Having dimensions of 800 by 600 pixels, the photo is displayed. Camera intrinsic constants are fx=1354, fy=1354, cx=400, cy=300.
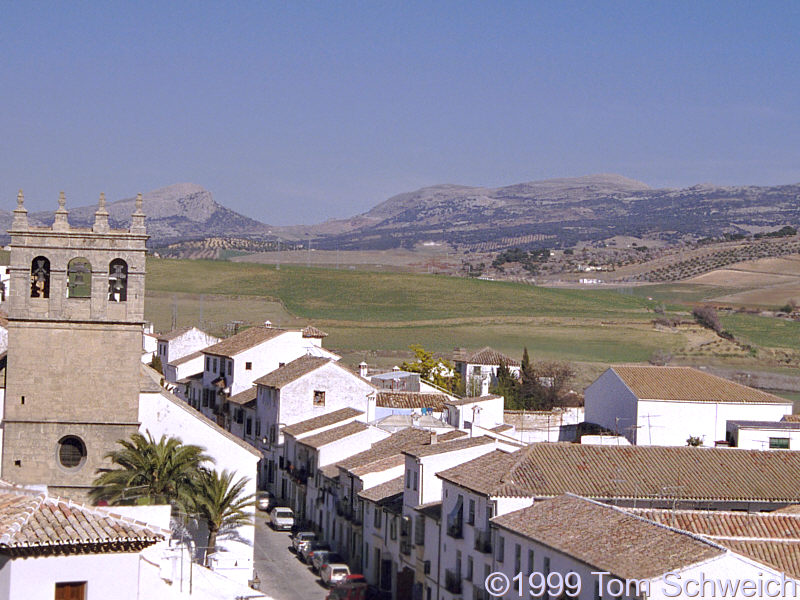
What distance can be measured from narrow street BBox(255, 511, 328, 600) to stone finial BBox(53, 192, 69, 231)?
10.8 m

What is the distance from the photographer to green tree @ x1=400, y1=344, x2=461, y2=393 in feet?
248

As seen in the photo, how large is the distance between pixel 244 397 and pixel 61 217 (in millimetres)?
31362

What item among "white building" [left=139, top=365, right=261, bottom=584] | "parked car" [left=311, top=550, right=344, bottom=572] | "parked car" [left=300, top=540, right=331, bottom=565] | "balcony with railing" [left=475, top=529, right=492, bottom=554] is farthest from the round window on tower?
"parked car" [left=300, top=540, right=331, bottom=565]

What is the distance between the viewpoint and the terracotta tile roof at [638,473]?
114 ft

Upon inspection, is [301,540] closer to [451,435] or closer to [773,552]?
[451,435]

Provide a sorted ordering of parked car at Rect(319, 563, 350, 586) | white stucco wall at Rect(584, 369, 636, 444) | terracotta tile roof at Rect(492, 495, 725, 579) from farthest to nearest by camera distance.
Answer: white stucco wall at Rect(584, 369, 636, 444)
parked car at Rect(319, 563, 350, 586)
terracotta tile roof at Rect(492, 495, 725, 579)

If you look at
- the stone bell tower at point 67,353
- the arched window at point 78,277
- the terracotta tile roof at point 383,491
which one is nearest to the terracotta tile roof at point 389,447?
the terracotta tile roof at point 383,491

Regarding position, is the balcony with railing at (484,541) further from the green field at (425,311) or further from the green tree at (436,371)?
the green field at (425,311)

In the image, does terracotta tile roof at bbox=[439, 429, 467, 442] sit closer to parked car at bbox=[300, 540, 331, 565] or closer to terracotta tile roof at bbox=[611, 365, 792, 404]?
parked car at bbox=[300, 540, 331, 565]

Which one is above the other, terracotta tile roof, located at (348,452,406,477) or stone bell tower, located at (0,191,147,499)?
stone bell tower, located at (0,191,147,499)

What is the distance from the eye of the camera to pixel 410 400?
58.4 metres

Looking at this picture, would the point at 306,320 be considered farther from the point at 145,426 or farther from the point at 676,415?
the point at 145,426

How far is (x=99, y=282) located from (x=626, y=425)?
25925mm

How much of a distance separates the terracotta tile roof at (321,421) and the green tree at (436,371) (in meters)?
18.8
